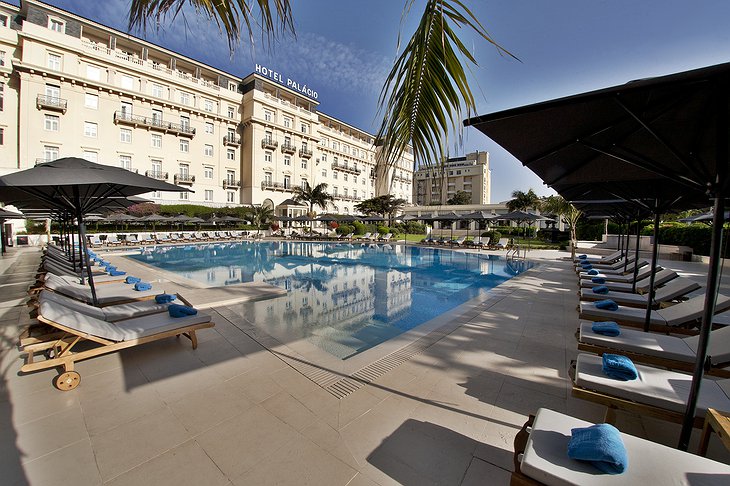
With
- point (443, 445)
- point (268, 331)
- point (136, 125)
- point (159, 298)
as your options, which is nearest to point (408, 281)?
point (268, 331)

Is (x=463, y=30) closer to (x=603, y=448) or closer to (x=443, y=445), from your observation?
(x=603, y=448)

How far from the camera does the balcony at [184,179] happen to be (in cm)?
3083

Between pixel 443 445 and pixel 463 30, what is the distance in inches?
107

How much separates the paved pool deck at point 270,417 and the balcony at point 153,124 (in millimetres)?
30635

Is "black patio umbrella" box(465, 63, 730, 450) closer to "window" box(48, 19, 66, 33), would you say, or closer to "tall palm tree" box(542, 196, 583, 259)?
"tall palm tree" box(542, 196, 583, 259)

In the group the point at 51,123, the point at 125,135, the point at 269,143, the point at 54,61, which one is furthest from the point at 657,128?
the point at 269,143

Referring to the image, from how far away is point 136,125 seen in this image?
28.3 m

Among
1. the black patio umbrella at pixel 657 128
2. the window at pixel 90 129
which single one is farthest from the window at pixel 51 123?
the black patio umbrella at pixel 657 128

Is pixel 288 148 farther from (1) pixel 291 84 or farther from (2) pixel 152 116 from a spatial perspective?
(2) pixel 152 116

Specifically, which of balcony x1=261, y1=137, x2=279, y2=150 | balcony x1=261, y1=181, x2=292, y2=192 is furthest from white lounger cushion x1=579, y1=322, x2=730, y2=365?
balcony x1=261, y1=137, x2=279, y2=150

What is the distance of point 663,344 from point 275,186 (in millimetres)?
38147

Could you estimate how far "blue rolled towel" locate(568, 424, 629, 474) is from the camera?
1.70m

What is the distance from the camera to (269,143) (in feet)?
121

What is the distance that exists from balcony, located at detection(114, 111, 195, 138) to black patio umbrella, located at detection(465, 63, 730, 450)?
34.8m
